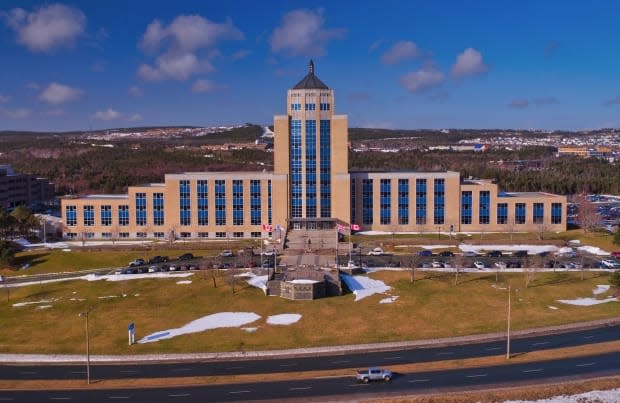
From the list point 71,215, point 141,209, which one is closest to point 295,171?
point 141,209

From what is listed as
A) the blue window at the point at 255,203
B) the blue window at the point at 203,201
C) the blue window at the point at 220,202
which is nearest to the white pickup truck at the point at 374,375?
the blue window at the point at 255,203

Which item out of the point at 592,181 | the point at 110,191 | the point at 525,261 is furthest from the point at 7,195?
the point at 592,181

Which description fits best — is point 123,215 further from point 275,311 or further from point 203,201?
point 275,311

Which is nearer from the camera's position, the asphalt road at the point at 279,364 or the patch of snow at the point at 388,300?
the asphalt road at the point at 279,364

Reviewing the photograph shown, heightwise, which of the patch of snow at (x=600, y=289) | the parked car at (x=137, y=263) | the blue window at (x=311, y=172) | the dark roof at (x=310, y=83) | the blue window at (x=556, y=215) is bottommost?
the patch of snow at (x=600, y=289)

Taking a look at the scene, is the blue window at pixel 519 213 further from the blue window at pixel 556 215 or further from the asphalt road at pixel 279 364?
the asphalt road at pixel 279 364

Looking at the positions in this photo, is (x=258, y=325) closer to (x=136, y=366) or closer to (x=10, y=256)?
(x=136, y=366)
